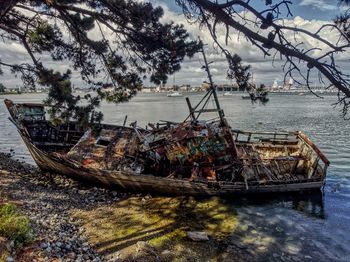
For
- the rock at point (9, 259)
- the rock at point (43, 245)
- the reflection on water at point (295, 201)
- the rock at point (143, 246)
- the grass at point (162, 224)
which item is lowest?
the reflection on water at point (295, 201)

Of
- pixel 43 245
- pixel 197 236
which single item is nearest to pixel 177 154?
pixel 197 236

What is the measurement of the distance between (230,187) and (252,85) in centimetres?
847

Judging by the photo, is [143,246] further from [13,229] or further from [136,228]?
[13,229]

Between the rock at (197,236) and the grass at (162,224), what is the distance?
0.55 ft

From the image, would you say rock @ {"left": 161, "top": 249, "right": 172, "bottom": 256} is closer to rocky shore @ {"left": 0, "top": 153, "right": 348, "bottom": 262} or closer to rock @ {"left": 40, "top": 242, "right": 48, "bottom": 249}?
rocky shore @ {"left": 0, "top": 153, "right": 348, "bottom": 262}

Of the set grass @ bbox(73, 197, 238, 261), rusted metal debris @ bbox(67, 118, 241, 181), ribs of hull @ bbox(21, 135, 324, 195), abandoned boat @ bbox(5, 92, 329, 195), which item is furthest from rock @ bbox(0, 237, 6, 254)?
rusted metal debris @ bbox(67, 118, 241, 181)

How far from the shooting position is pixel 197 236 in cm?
1061

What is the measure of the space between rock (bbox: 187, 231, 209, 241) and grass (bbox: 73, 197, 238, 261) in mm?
167

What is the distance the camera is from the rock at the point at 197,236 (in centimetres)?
1051

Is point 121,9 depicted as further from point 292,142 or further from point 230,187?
point 292,142

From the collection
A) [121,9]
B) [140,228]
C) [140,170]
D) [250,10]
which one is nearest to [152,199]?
[140,170]

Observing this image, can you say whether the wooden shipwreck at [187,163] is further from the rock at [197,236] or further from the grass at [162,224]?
the rock at [197,236]

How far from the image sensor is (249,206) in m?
14.3

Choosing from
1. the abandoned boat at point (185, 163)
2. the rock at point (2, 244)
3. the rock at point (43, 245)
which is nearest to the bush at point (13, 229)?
the rock at point (2, 244)
